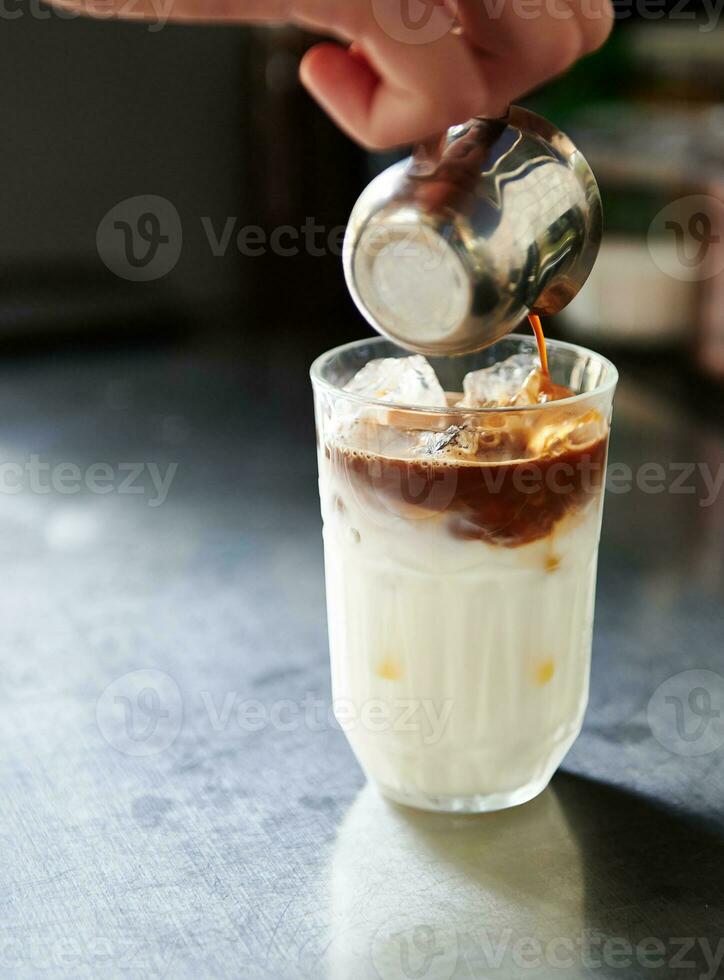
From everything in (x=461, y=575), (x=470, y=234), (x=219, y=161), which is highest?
(x=470, y=234)

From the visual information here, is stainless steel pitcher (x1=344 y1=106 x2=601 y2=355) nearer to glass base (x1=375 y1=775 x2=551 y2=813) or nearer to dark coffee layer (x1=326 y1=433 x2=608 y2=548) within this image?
dark coffee layer (x1=326 y1=433 x2=608 y2=548)

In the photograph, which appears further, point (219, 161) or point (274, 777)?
point (219, 161)

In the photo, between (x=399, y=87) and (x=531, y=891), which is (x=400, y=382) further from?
(x=531, y=891)

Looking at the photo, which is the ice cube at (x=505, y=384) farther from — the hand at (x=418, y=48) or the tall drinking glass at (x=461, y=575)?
the hand at (x=418, y=48)

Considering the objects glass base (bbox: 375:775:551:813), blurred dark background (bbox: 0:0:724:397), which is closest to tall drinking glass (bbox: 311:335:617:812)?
glass base (bbox: 375:775:551:813)

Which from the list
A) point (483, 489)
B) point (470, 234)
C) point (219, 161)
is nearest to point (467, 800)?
point (483, 489)

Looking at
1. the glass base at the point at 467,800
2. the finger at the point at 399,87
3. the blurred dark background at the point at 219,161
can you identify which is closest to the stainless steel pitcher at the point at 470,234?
the finger at the point at 399,87

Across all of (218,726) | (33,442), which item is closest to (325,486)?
(218,726)
